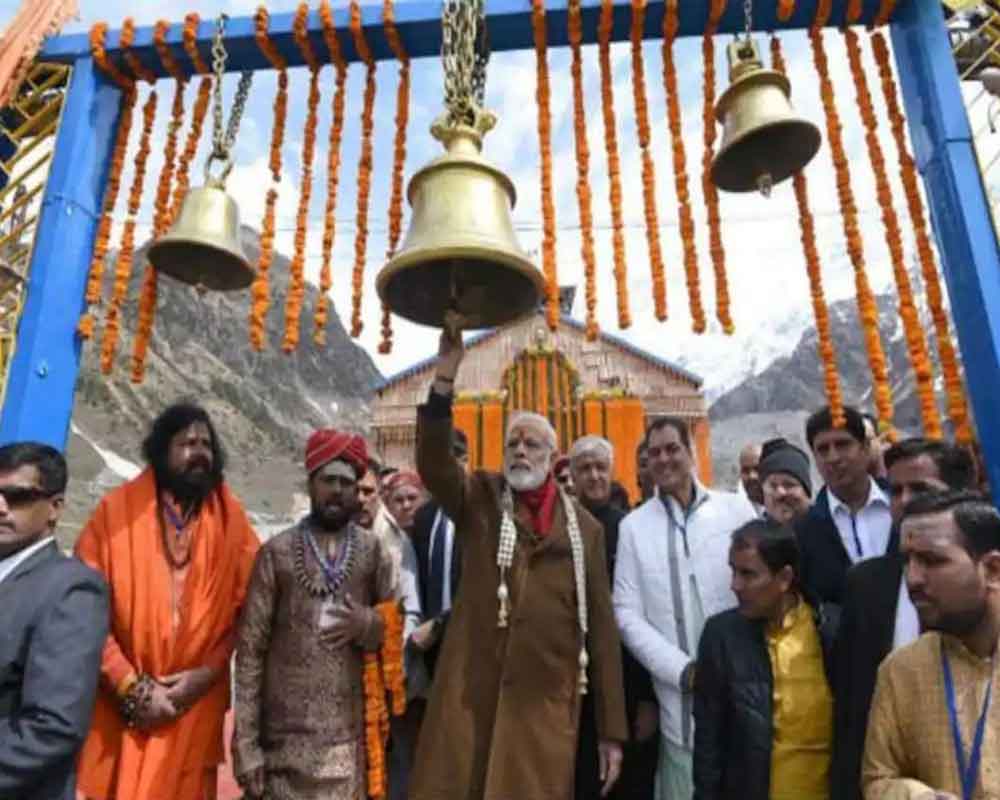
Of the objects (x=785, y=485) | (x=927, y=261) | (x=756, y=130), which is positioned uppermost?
(x=756, y=130)

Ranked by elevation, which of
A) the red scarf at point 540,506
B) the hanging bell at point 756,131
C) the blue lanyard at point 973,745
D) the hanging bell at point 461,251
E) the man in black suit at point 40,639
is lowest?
the blue lanyard at point 973,745

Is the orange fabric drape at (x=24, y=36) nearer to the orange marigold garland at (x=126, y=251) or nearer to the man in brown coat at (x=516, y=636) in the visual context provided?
the orange marigold garland at (x=126, y=251)

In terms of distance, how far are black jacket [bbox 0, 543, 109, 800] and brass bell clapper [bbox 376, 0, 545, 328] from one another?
129cm

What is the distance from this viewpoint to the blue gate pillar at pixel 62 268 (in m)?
3.21

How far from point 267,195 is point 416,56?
947mm

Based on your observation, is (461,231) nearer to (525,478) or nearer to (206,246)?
(525,478)

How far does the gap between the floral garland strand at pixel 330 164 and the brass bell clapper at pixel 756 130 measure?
1.68 metres

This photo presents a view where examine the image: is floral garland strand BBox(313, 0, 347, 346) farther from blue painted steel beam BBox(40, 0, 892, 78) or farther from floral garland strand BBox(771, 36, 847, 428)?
floral garland strand BBox(771, 36, 847, 428)

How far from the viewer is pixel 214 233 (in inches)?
124

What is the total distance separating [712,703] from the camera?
2699mm

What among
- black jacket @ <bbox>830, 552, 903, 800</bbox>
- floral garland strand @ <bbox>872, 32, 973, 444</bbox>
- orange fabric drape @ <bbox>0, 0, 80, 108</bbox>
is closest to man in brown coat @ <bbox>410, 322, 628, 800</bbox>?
black jacket @ <bbox>830, 552, 903, 800</bbox>

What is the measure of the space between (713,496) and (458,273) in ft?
5.45

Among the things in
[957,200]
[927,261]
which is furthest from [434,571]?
[957,200]

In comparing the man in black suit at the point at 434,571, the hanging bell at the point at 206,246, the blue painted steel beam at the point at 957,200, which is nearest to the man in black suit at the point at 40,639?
the hanging bell at the point at 206,246
